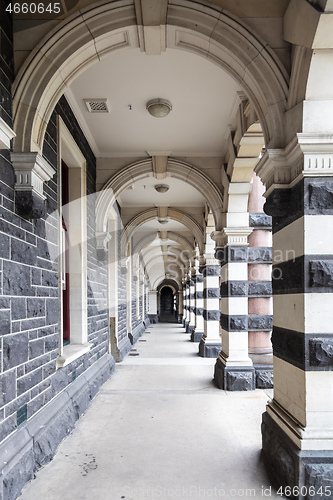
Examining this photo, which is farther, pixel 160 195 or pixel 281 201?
pixel 160 195

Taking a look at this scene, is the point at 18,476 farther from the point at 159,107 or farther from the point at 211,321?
the point at 211,321

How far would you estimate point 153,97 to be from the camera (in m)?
4.42

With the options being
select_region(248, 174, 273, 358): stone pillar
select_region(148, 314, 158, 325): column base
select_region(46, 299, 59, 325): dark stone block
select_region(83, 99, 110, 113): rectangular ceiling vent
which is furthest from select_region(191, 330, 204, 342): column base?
select_region(148, 314, 158, 325): column base

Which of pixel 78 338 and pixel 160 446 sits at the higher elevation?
pixel 78 338

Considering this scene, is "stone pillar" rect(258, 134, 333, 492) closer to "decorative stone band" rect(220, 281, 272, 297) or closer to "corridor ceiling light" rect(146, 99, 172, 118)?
"corridor ceiling light" rect(146, 99, 172, 118)

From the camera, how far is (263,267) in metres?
5.75

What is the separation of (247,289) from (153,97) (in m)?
2.78

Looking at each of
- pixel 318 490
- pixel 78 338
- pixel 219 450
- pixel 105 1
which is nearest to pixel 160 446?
pixel 219 450

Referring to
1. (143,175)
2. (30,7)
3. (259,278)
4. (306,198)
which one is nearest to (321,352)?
(306,198)

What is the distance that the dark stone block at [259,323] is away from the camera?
5.60 metres

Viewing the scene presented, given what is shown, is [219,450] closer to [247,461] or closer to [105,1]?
[247,461]

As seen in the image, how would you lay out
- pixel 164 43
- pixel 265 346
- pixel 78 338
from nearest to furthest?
pixel 164 43, pixel 78 338, pixel 265 346

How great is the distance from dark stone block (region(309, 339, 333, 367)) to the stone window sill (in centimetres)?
222

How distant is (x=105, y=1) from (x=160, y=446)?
343 centimetres
